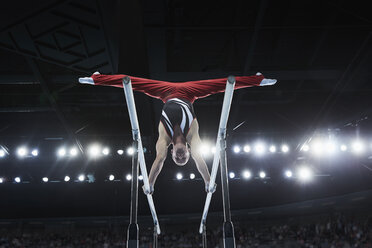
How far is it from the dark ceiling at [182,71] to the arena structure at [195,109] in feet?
0.14

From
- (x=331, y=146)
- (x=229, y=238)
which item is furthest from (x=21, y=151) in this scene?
(x=331, y=146)

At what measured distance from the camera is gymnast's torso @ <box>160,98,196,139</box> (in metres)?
4.92

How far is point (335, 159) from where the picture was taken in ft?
52.4

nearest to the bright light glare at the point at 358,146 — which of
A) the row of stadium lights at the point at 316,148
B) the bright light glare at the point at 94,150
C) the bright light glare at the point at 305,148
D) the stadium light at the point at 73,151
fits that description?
the row of stadium lights at the point at 316,148

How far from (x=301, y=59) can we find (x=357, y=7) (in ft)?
7.19

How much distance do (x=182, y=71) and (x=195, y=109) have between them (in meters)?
2.82

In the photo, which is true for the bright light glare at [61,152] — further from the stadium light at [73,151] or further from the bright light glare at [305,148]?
the bright light glare at [305,148]

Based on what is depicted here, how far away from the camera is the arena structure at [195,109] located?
7516mm

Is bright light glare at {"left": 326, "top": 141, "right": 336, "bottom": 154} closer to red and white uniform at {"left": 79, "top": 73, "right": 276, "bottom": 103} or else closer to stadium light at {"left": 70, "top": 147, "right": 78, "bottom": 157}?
red and white uniform at {"left": 79, "top": 73, "right": 276, "bottom": 103}

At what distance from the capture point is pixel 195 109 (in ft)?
42.2

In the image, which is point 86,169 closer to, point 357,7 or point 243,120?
point 243,120

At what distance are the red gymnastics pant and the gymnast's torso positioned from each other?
0.30 ft

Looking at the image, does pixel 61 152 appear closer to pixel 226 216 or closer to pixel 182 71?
pixel 182 71

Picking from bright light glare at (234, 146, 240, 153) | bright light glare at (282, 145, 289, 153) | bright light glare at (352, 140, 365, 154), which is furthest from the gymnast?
bright light glare at (352, 140, 365, 154)
